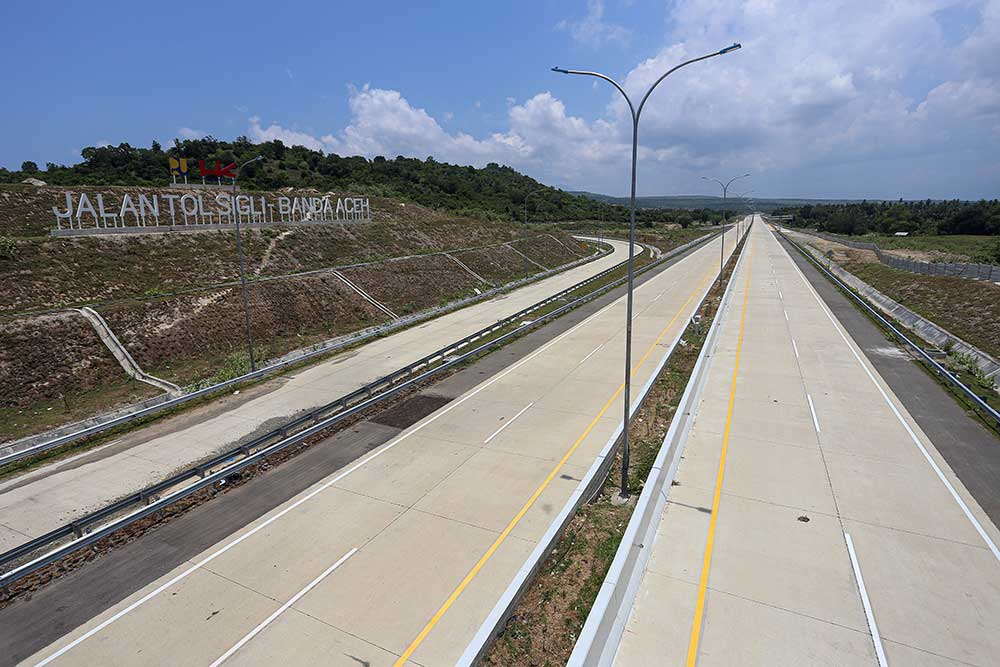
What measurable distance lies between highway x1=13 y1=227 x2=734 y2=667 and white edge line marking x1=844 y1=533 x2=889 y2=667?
6.70 m

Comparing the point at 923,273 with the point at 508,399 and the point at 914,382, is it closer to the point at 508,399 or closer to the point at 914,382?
the point at 914,382

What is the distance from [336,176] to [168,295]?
286 feet

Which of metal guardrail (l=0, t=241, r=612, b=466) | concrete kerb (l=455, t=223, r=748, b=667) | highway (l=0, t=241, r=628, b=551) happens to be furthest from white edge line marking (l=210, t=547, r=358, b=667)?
metal guardrail (l=0, t=241, r=612, b=466)

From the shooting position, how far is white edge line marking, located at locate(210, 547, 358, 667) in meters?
9.27

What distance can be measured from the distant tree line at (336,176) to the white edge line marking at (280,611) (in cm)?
7336

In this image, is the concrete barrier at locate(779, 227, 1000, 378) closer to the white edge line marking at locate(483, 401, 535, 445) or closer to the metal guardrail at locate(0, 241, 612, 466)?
the white edge line marking at locate(483, 401, 535, 445)

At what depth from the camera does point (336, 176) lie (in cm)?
11238

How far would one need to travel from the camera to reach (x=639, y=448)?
17047 mm

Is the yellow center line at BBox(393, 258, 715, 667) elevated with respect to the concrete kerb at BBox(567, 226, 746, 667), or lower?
lower

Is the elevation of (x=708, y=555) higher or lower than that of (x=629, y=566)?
lower

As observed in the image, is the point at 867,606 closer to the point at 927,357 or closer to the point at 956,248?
the point at 927,357

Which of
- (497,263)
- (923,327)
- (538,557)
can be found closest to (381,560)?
(538,557)

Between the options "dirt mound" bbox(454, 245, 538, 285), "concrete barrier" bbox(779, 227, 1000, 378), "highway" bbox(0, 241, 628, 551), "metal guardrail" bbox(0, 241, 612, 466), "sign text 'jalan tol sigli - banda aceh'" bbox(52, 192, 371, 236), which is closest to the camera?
"highway" bbox(0, 241, 628, 551)

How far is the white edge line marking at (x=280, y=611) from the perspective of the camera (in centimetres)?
927
